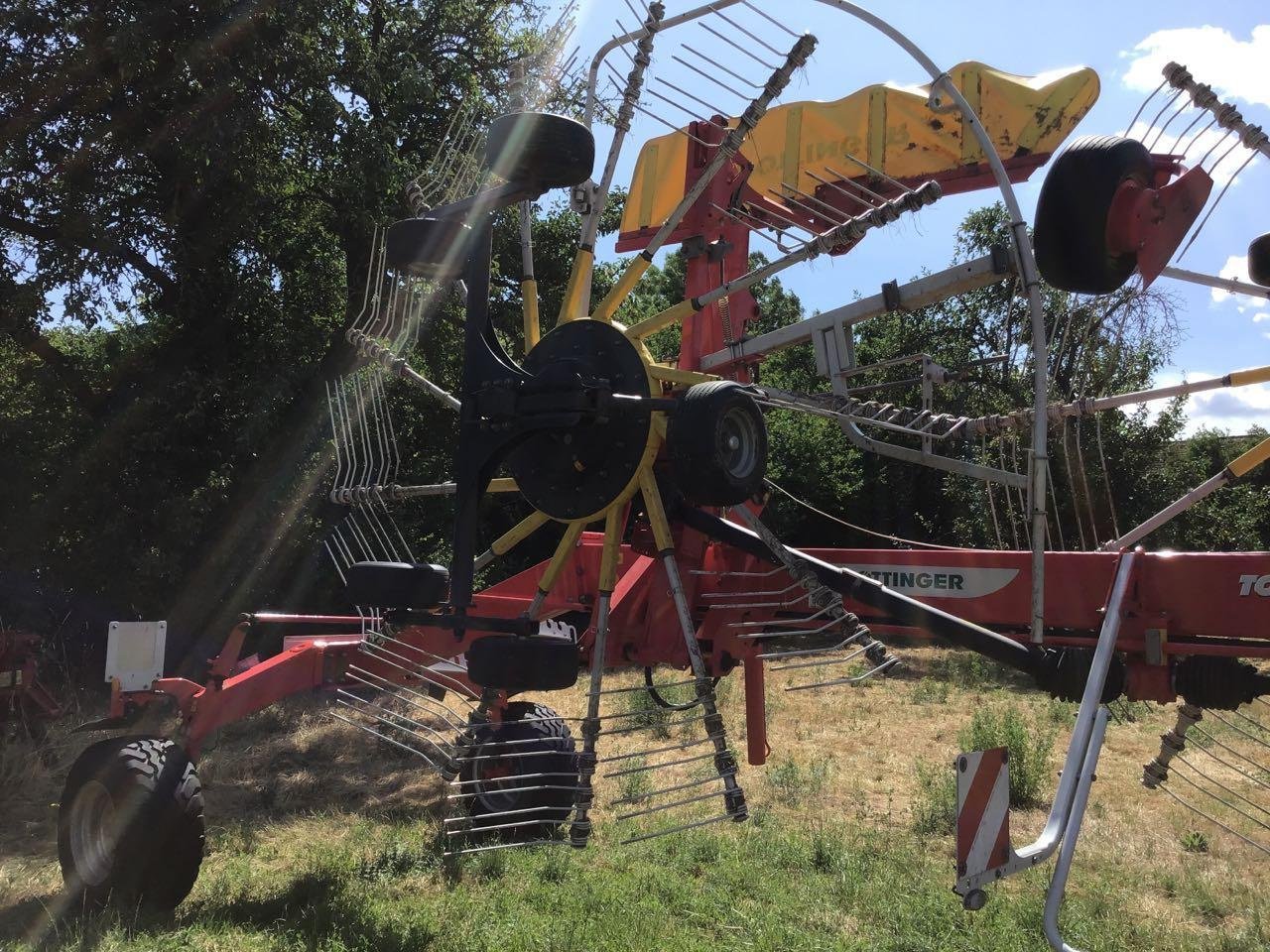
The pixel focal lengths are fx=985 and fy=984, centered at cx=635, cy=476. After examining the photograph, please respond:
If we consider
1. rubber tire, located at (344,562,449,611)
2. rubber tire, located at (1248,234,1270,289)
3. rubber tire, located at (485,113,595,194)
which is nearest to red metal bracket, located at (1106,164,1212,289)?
rubber tire, located at (1248,234,1270,289)

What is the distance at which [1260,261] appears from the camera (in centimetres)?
427

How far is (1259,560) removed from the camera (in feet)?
11.7

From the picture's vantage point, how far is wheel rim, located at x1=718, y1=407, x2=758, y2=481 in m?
3.49

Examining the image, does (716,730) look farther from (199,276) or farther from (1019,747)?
(199,276)

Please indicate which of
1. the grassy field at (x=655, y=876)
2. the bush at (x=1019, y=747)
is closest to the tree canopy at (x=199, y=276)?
the bush at (x=1019, y=747)

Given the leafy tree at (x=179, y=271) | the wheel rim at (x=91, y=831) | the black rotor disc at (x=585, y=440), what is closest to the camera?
the black rotor disc at (x=585, y=440)

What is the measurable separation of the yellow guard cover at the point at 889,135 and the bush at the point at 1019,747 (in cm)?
406

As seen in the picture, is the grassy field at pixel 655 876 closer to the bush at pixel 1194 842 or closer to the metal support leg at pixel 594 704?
the bush at pixel 1194 842

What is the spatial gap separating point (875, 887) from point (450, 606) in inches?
120

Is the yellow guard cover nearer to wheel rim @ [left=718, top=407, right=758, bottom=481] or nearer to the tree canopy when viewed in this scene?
wheel rim @ [left=718, top=407, right=758, bottom=481]

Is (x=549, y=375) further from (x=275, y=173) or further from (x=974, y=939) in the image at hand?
(x=275, y=173)

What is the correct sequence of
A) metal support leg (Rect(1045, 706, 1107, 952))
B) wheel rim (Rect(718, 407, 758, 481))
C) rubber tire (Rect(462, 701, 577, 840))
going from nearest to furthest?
1. metal support leg (Rect(1045, 706, 1107, 952))
2. wheel rim (Rect(718, 407, 758, 481))
3. rubber tire (Rect(462, 701, 577, 840))

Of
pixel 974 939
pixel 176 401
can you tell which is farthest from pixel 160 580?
pixel 974 939

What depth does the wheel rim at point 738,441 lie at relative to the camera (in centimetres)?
349
